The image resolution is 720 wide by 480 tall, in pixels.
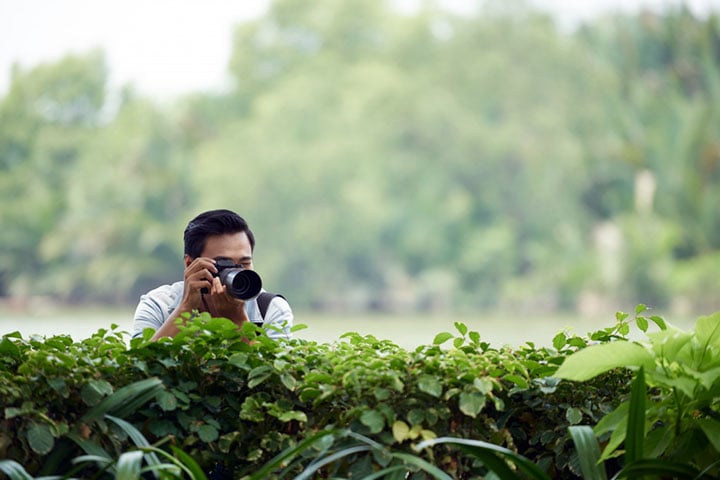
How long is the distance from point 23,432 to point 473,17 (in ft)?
128

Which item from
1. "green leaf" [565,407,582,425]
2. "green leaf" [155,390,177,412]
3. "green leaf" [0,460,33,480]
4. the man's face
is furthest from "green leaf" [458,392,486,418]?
the man's face

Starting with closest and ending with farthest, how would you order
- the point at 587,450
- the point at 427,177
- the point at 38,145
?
the point at 587,450 → the point at 427,177 → the point at 38,145

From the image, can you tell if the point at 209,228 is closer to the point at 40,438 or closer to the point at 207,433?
the point at 207,433

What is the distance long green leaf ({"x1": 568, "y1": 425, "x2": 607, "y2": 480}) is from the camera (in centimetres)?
190

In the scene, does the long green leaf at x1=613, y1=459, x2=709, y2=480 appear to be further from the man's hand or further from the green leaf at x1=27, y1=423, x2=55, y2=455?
the man's hand

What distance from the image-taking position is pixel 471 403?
1966mm

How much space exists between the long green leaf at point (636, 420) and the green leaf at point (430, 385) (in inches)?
14.7

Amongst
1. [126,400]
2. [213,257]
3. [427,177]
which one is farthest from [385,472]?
[427,177]

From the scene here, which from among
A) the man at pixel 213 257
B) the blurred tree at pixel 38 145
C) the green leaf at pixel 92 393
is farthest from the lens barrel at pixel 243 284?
the blurred tree at pixel 38 145

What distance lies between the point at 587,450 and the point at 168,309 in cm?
164

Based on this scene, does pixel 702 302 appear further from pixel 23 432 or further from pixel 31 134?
pixel 23 432

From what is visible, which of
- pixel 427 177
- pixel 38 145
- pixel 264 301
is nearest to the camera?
pixel 264 301

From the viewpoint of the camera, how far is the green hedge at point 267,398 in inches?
77.1

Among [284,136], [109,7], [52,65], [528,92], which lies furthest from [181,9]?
[528,92]
